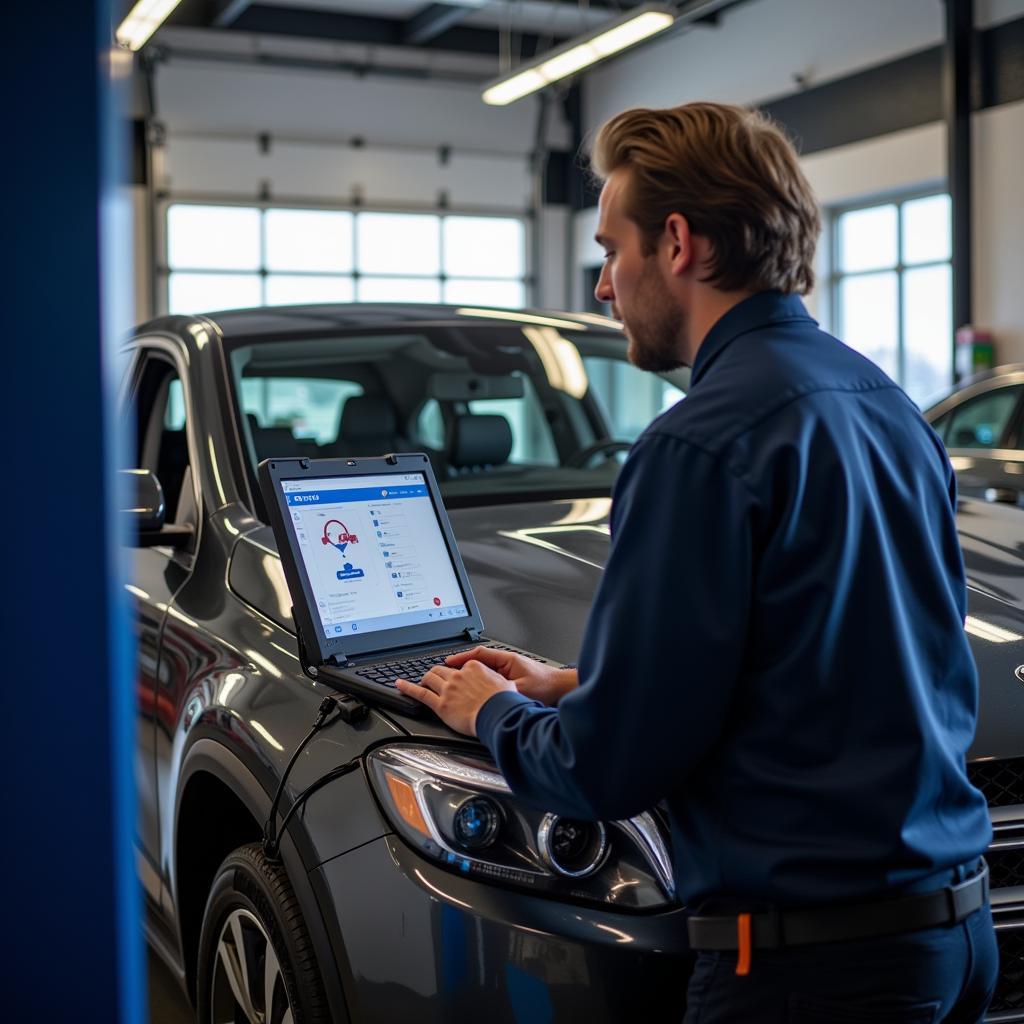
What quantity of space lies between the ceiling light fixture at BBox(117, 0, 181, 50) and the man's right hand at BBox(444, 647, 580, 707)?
859 centimetres

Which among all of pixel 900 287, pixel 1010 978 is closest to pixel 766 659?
pixel 1010 978

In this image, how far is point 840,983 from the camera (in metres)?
1.36

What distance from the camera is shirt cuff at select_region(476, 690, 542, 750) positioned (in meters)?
1.59

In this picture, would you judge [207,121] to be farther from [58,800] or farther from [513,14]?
[58,800]

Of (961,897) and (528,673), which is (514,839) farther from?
(961,897)

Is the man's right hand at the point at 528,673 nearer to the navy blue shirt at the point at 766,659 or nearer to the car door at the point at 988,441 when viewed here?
the navy blue shirt at the point at 766,659

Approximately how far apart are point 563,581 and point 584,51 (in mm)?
9520

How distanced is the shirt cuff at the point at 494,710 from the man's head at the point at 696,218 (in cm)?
45

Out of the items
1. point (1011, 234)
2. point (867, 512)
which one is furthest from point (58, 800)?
point (1011, 234)

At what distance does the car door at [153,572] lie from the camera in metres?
2.61

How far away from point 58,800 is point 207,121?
1589cm

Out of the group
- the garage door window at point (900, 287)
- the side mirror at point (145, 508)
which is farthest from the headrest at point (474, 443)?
the garage door window at point (900, 287)

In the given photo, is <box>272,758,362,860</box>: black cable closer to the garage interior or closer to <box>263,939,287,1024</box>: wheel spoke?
<box>263,939,287,1024</box>: wheel spoke

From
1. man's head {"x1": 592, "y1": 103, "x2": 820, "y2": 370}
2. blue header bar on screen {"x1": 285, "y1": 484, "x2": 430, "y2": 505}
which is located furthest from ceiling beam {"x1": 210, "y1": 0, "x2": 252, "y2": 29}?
man's head {"x1": 592, "y1": 103, "x2": 820, "y2": 370}
